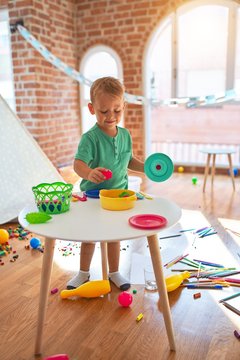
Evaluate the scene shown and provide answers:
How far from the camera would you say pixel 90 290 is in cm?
143

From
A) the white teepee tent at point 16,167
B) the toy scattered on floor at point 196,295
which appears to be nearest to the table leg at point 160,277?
the toy scattered on floor at point 196,295

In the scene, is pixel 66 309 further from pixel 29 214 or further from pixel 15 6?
pixel 15 6

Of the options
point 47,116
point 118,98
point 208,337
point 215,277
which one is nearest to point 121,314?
point 208,337

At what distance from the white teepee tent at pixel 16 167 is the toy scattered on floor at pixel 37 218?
1.39m

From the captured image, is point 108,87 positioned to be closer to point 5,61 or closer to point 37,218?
point 37,218

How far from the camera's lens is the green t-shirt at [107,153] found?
1316 mm

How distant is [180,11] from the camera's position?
363 cm

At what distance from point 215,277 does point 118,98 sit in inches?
36.7

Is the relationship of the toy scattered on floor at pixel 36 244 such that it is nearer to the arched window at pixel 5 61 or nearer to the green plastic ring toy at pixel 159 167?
the green plastic ring toy at pixel 159 167

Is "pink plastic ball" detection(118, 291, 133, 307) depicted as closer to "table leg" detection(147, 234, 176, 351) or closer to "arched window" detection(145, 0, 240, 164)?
"table leg" detection(147, 234, 176, 351)

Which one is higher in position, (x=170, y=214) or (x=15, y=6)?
(x=15, y=6)

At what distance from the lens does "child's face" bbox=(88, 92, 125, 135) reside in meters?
1.22

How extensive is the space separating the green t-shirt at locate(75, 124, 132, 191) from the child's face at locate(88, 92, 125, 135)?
0.06m

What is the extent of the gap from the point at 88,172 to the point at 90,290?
21.1 inches
